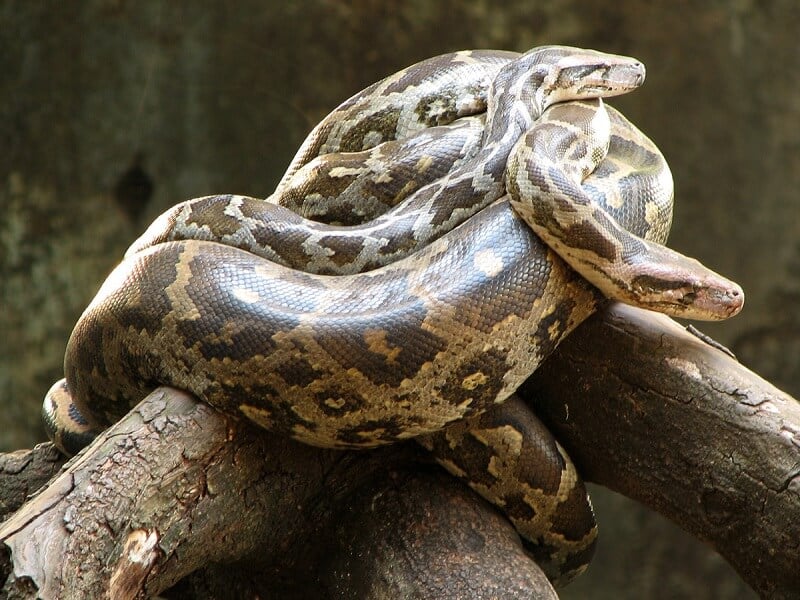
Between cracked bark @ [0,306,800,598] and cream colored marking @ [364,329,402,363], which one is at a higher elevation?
cream colored marking @ [364,329,402,363]

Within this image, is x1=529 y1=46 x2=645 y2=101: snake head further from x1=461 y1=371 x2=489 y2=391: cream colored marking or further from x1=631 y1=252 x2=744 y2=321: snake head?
x1=461 y1=371 x2=489 y2=391: cream colored marking

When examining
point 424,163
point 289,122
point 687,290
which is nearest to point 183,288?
point 424,163

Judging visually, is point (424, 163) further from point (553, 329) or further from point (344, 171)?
point (553, 329)

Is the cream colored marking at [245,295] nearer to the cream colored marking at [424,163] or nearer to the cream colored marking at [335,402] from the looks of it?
the cream colored marking at [335,402]

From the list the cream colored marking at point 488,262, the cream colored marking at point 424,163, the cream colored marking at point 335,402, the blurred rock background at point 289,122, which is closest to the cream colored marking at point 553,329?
the cream colored marking at point 488,262

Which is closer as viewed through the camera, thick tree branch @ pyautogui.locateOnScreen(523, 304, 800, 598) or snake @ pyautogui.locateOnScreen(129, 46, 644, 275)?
thick tree branch @ pyautogui.locateOnScreen(523, 304, 800, 598)

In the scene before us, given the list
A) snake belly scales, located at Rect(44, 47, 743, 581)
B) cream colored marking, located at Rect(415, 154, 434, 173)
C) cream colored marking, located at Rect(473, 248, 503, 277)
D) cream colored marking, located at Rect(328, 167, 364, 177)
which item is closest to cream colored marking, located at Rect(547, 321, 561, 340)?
snake belly scales, located at Rect(44, 47, 743, 581)
